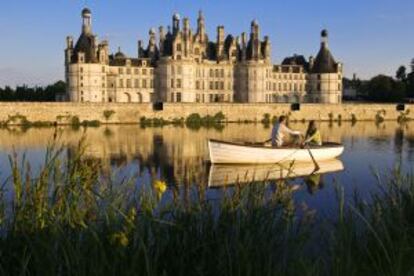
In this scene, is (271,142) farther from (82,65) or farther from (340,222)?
(82,65)

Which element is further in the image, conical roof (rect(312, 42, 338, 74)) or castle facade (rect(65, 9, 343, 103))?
conical roof (rect(312, 42, 338, 74))

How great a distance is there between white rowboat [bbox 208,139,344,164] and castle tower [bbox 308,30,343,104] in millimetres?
58946

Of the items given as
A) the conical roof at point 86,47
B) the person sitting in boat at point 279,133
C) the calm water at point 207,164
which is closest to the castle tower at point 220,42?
the conical roof at point 86,47

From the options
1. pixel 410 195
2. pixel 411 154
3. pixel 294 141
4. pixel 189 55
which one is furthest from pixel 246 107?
pixel 410 195

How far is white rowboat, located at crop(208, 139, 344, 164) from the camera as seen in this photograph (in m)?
19.0

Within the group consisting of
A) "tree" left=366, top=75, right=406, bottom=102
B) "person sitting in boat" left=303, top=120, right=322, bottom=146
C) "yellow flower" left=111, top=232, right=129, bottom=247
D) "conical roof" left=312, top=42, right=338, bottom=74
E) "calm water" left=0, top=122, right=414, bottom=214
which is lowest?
"calm water" left=0, top=122, right=414, bottom=214

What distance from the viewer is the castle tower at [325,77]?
7762 cm

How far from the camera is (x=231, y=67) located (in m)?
75.7

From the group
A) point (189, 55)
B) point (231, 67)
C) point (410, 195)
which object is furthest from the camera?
point (231, 67)

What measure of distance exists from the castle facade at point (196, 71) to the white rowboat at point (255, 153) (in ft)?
151

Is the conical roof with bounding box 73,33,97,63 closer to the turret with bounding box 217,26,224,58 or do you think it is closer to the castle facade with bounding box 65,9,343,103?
the castle facade with bounding box 65,9,343,103

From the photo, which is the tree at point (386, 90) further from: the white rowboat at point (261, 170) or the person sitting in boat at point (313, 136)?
the white rowboat at point (261, 170)

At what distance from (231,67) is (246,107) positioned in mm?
17126

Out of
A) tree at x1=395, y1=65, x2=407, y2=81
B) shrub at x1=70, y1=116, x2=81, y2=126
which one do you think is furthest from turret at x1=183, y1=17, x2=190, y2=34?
tree at x1=395, y1=65, x2=407, y2=81
